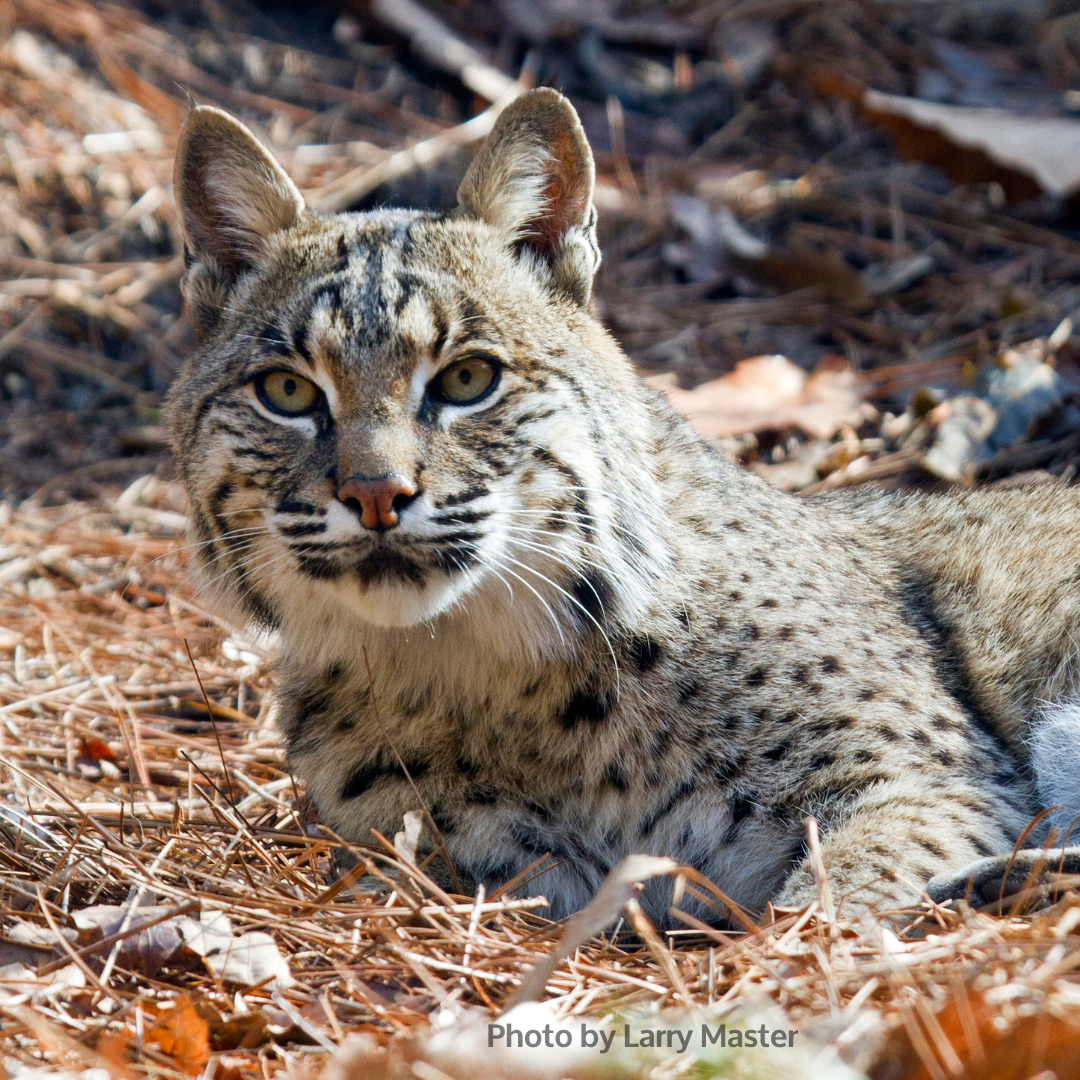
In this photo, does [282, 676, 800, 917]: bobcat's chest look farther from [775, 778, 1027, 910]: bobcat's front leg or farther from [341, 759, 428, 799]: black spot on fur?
[775, 778, 1027, 910]: bobcat's front leg

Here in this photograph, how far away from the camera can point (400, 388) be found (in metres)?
3.30

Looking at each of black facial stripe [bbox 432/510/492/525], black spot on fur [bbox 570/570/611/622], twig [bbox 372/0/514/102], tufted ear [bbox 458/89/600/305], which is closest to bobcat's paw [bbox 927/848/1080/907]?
black spot on fur [bbox 570/570/611/622]

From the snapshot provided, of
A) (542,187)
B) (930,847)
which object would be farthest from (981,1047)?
(542,187)

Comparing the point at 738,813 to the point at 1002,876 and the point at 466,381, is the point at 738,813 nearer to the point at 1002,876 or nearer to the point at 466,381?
the point at 1002,876

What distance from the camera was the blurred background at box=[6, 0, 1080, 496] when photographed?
18.9 feet

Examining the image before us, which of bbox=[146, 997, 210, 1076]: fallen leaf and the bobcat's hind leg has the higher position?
the bobcat's hind leg

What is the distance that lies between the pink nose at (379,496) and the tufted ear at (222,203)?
1.17 metres

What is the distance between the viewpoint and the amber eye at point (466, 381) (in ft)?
11.1

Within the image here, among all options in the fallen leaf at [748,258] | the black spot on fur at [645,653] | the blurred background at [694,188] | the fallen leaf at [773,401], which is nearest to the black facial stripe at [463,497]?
the black spot on fur at [645,653]

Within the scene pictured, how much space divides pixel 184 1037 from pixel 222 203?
251 cm

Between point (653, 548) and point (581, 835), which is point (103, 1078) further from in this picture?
point (653, 548)

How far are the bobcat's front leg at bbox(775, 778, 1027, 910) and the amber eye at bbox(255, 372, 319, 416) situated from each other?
1.77 metres

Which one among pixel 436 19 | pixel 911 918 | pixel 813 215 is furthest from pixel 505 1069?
pixel 436 19

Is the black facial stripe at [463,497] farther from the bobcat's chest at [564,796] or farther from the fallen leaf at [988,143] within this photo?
the fallen leaf at [988,143]
